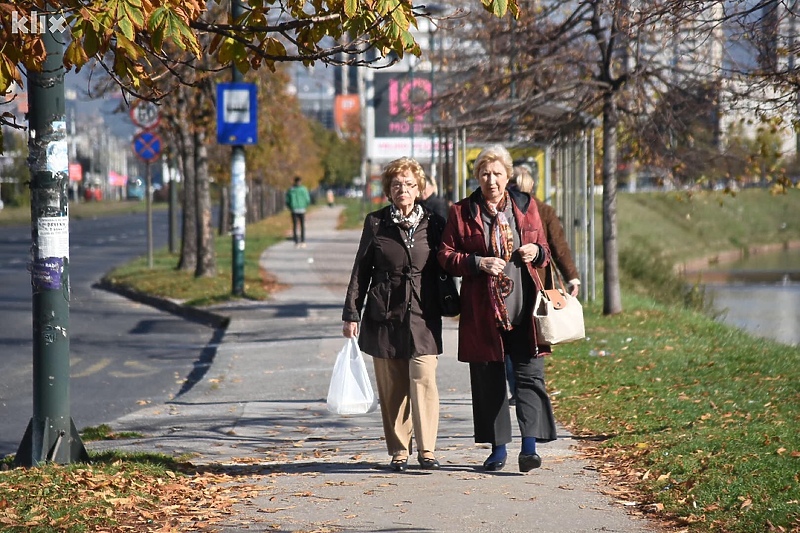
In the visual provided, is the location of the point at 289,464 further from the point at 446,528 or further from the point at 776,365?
the point at 776,365

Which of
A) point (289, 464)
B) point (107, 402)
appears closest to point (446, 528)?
point (289, 464)

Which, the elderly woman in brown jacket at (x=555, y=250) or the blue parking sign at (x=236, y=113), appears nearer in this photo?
the elderly woman in brown jacket at (x=555, y=250)

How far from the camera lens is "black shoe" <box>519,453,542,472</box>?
22.5ft

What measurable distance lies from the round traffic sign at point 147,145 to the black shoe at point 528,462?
17840 mm

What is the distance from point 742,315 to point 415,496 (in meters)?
19.2

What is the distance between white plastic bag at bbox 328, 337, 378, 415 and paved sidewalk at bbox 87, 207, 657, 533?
35 centimetres

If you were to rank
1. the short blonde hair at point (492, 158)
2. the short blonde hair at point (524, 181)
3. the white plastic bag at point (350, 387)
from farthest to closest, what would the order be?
1. the short blonde hair at point (524, 181)
2. the white plastic bag at point (350, 387)
3. the short blonde hair at point (492, 158)

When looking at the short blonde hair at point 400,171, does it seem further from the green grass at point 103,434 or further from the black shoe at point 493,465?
the green grass at point 103,434

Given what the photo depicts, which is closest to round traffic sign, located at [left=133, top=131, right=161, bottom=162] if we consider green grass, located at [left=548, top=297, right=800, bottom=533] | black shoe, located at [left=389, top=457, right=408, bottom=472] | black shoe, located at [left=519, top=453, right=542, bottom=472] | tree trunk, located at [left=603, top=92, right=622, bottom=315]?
tree trunk, located at [left=603, top=92, right=622, bottom=315]

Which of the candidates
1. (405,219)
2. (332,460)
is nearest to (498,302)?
(405,219)

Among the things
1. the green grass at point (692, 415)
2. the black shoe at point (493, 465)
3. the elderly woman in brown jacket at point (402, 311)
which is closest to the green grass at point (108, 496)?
the elderly woman in brown jacket at point (402, 311)

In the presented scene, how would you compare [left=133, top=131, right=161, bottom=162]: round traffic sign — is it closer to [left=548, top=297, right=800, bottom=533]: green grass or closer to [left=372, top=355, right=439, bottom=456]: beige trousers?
[left=548, top=297, right=800, bottom=533]: green grass

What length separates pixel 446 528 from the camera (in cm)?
568

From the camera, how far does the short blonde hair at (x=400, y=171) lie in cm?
709
